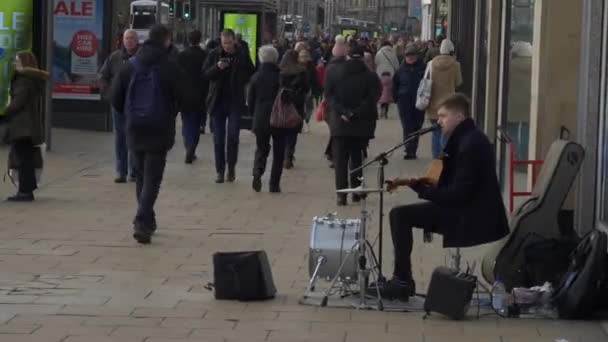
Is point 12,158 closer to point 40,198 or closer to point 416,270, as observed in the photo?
point 40,198

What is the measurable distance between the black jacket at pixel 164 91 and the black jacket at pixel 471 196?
3274 millimetres

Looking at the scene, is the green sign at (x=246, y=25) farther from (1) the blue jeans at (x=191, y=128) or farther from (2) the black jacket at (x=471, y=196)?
(2) the black jacket at (x=471, y=196)

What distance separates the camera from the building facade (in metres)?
9.89

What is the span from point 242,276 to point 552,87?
12.7ft

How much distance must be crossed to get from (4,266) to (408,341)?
361 cm

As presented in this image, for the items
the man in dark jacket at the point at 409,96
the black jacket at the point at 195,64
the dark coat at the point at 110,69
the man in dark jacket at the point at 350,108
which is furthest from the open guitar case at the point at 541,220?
the man in dark jacket at the point at 409,96

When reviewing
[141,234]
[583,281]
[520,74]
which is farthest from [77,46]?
[583,281]

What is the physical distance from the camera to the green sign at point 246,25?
2816 centimetres

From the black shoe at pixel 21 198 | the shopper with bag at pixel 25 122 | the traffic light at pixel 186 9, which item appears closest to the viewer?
the shopper with bag at pixel 25 122

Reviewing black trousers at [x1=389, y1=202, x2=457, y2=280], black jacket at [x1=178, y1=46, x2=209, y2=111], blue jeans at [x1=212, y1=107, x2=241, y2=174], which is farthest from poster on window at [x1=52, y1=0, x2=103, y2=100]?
black trousers at [x1=389, y1=202, x2=457, y2=280]

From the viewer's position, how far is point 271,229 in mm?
12477

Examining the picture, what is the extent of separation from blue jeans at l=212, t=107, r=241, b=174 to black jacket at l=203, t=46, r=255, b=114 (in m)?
0.10

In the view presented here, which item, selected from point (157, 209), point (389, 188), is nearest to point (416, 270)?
point (389, 188)

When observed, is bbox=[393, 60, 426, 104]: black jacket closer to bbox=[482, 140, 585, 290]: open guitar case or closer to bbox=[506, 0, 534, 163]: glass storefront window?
bbox=[506, 0, 534, 163]: glass storefront window
